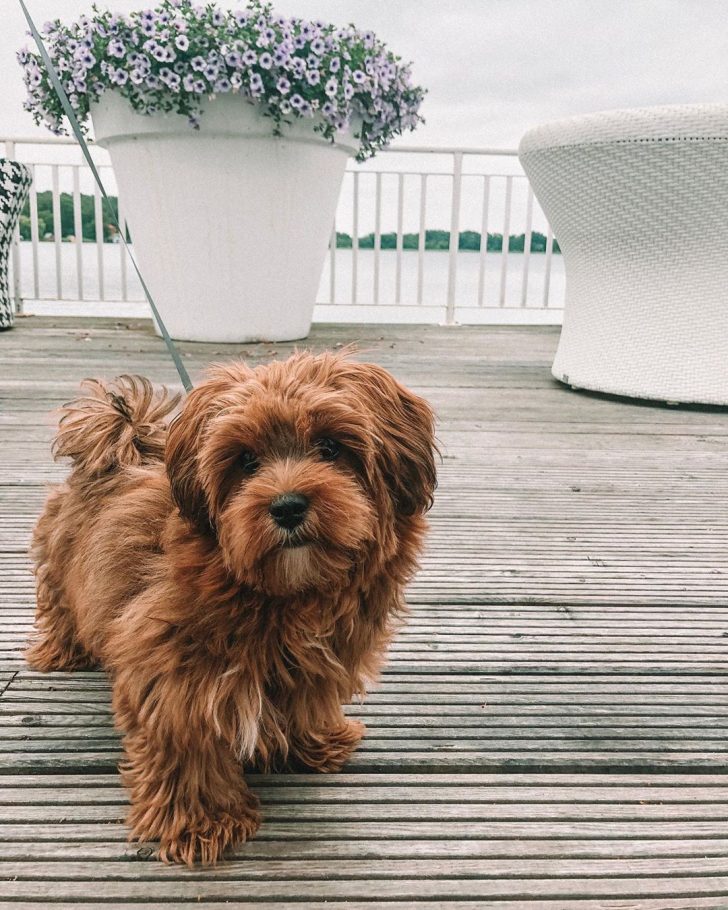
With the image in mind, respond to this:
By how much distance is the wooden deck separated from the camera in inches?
48.9

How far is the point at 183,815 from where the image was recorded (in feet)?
4.33

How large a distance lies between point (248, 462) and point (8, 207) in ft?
19.3

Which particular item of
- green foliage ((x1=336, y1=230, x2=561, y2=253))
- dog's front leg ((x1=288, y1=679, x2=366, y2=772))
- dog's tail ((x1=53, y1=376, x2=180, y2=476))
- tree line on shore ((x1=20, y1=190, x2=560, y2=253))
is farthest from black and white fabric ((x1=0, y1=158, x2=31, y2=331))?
dog's front leg ((x1=288, y1=679, x2=366, y2=772))

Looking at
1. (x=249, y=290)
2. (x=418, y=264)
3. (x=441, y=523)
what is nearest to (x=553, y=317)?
(x=418, y=264)

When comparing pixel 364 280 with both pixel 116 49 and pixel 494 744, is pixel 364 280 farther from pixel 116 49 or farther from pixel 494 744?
pixel 494 744

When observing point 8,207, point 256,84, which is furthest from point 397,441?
point 8,207

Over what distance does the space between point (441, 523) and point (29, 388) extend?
2.74 meters

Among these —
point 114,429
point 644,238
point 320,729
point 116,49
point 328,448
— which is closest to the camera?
point 328,448

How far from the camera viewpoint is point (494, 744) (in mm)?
1604

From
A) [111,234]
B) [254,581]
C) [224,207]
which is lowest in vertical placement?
[111,234]

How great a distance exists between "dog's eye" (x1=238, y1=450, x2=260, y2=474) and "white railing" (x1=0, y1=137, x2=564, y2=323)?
6681 mm

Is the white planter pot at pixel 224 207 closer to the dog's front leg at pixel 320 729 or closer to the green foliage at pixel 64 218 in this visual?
the green foliage at pixel 64 218

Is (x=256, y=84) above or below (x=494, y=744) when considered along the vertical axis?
above

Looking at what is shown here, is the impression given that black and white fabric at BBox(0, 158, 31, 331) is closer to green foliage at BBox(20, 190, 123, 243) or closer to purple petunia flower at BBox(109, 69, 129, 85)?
purple petunia flower at BBox(109, 69, 129, 85)
